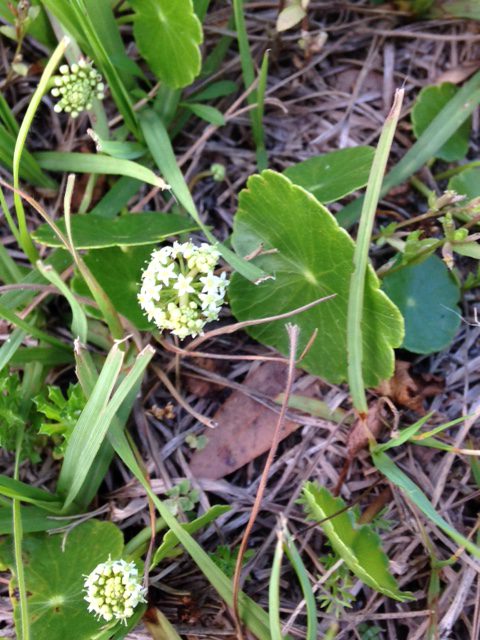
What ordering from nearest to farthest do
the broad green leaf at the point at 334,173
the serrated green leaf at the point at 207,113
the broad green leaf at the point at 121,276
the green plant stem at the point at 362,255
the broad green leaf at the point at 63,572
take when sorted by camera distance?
the green plant stem at the point at 362,255
the broad green leaf at the point at 63,572
the broad green leaf at the point at 334,173
the broad green leaf at the point at 121,276
the serrated green leaf at the point at 207,113

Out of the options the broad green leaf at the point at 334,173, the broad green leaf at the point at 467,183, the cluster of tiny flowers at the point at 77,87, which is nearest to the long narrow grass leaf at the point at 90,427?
the broad green leaf at the point at 334,173

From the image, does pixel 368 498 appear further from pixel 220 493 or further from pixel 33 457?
pixel 33 457

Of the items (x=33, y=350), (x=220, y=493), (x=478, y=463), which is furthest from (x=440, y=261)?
(x=33, y=350)

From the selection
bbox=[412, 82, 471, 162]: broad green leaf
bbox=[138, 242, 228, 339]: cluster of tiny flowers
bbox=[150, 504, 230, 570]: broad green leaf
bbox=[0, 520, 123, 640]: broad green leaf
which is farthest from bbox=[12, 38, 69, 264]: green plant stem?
bbox=[412, 82, 471, 162]: broad green leaf

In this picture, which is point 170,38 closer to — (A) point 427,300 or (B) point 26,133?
(B) point 26,133

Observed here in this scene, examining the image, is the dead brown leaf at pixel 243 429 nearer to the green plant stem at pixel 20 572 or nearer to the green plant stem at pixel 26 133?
the green plant stem at pixel 20 572

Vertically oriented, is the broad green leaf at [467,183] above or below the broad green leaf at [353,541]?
above
